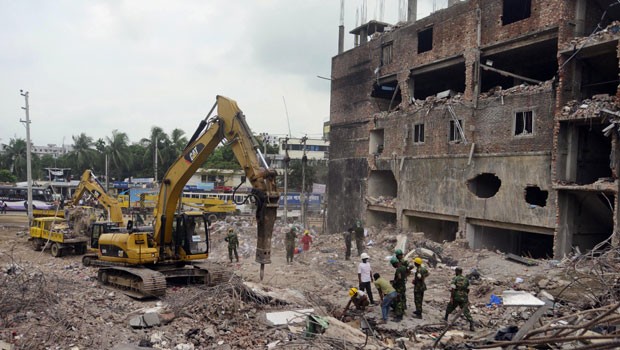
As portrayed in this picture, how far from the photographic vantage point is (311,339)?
24.5 feet

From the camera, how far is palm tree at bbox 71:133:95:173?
56844 mm

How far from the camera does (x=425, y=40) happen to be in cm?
2255

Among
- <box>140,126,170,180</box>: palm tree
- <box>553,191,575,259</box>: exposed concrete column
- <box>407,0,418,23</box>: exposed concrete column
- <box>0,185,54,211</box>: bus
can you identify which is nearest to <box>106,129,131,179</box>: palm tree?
<box>140,126,170,180</box>: palm tree

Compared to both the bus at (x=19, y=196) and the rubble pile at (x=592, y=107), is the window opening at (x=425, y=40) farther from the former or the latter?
the bus at (x=19, y=196)

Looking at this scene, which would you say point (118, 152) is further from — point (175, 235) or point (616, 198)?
point (616, 198)

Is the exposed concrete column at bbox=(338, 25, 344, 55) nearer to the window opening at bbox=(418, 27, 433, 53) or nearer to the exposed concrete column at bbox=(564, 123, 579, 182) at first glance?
the window opening at bbox=(418, 27, 433, 53)

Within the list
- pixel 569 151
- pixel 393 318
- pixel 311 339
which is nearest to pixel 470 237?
pixel 569 151

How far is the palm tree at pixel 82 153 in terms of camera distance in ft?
186

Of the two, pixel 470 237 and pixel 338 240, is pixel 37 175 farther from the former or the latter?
pixel 470 237

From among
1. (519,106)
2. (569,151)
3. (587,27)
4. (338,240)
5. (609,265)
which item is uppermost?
(587,27)

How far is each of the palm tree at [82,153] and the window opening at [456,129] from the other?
48.8 metres

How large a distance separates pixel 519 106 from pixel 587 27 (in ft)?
10.4

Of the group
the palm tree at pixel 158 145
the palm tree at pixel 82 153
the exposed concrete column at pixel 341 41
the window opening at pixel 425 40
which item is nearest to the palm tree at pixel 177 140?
the palm tree at pixel 158 145

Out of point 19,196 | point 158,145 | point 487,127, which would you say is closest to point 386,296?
point 487,127
